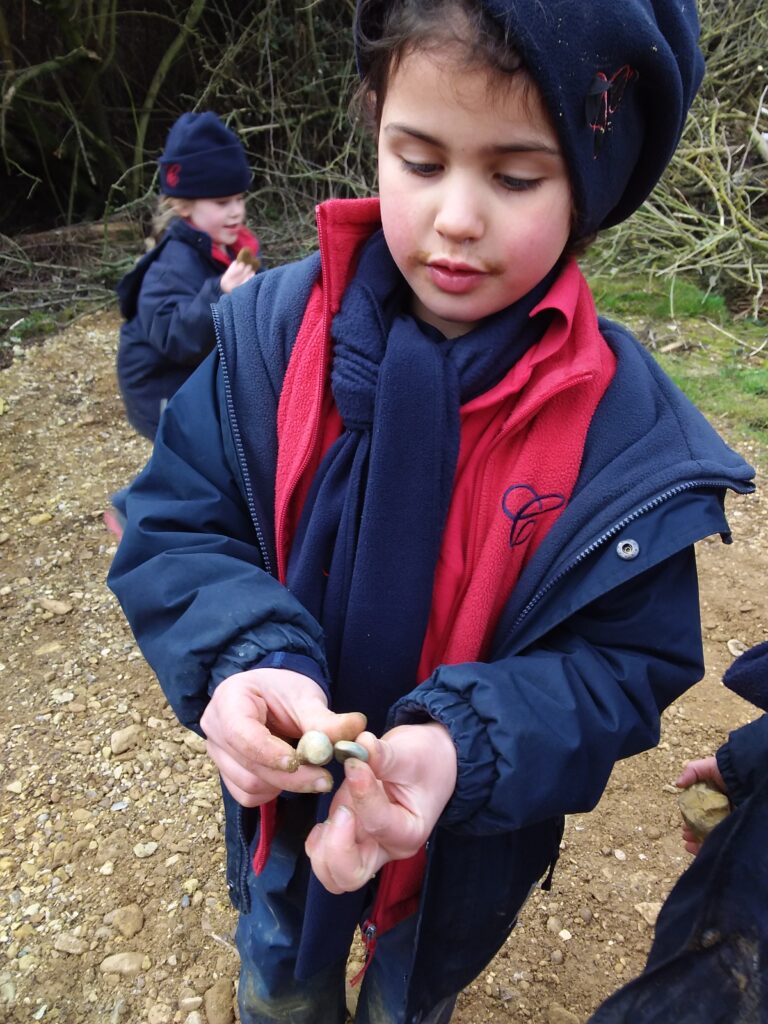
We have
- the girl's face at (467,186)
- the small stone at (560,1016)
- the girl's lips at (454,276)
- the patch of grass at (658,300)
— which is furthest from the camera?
the patch of grass at (658,300)

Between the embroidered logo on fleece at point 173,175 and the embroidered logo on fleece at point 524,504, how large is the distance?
2582 millimetres

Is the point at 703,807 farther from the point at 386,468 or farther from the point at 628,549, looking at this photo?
the point at 386,468

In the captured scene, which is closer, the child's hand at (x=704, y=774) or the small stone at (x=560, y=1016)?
the child's hand at (x=704, y=774)

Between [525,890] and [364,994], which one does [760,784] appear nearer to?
[525,890]

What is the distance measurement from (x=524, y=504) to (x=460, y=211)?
40cm

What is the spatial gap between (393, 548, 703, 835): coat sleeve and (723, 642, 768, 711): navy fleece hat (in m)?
0.16

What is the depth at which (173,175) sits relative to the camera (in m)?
3.18

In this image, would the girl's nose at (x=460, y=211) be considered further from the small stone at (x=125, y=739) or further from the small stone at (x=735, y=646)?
the small stone at (x=735, y=646)

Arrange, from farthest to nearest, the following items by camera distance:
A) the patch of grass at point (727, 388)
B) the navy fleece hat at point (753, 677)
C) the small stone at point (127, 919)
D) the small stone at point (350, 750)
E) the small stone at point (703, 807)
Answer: the patch of grass at point (727, 388) → the small stone at point (127, 919) → the small stone at point (703, 807) → the navy fleece hat at point (753, 677) → the small stone at point (350, 750)

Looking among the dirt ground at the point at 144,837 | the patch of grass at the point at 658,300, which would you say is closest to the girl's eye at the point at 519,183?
the dirt ground at the point at 144,837

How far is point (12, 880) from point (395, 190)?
213cm

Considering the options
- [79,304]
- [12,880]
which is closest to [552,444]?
[12,880]

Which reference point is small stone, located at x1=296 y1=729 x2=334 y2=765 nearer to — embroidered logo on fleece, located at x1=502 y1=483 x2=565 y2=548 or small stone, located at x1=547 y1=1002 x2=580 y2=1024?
embroidered logo on fleece, located at x1=502 y1=483 x2=565 y2=548

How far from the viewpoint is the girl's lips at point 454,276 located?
1067 mm
